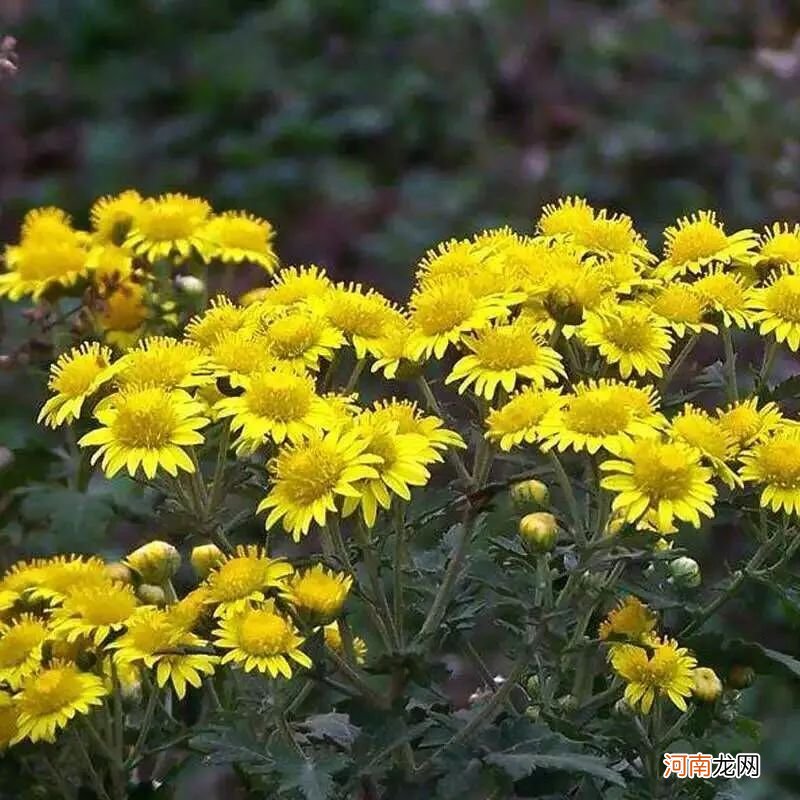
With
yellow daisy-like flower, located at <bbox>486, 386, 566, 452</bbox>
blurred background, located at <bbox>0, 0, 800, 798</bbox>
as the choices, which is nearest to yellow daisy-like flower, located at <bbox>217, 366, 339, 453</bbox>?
yellow daisy-like flower, located at <bbox>486, 386, 566, 452</bbox>

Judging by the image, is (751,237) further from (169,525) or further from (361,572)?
(169,525)

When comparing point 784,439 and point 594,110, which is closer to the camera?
point 784,439

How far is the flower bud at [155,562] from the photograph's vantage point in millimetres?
1367

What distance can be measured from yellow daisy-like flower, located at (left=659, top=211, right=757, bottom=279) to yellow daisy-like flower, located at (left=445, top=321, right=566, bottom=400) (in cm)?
23

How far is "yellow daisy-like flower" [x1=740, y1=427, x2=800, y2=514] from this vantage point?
4.08ft

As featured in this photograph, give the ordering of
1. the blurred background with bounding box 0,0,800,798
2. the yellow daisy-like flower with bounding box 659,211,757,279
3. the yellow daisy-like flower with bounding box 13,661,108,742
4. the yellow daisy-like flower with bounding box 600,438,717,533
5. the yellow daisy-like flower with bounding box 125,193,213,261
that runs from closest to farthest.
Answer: the yellow daisy-like flower with bounding box 600,438,717,533 < the yellow daisy-like flower with bounding box 13,661,108,742 < the yellow daisy-like flower with bounding box 659,211,757,279 < the yellow daisy-like flower with bounding box 125,193,213,261 < the blurred background with bounding box 0,0,800,798

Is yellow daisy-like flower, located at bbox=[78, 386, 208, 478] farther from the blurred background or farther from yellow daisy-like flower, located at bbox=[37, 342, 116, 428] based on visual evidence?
the blurred background

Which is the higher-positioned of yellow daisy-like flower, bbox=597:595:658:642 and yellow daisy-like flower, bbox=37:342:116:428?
yellow daisy-like flower, bbox=37:342:116:428

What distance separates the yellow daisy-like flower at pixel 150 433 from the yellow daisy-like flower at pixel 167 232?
0.48m

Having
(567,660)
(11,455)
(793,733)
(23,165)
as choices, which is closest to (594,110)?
(23,165)

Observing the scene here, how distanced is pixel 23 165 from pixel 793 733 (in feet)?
8.44

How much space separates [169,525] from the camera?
1380 millimetres

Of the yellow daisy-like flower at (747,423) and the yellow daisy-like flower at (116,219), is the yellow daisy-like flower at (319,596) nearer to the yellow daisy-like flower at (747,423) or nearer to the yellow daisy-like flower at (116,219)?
the yellow daisy-like flower at (747,423)

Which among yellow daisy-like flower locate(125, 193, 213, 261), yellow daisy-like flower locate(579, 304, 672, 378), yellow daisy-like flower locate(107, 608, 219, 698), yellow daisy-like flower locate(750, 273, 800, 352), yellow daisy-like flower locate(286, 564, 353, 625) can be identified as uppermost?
yellow daisy-like flower locate(125, 193, 213, 261)
